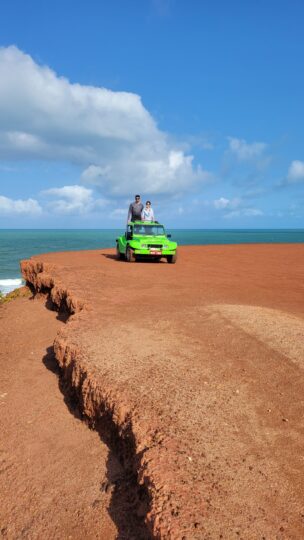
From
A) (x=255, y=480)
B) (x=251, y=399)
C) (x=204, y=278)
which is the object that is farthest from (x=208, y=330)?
(x=204, y=278)

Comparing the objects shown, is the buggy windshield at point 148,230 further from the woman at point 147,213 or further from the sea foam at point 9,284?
the sea foam at point 9,284

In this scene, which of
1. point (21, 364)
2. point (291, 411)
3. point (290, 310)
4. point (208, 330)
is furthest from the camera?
point (290, 310)

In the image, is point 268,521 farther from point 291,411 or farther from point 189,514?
point 291,411

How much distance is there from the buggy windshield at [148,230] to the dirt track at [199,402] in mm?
7572

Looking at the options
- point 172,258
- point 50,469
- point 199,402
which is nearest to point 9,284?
point 172,258

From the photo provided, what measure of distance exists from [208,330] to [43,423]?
2962 millimetres

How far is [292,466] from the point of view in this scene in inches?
122

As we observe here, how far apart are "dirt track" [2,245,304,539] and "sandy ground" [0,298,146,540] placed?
272mm

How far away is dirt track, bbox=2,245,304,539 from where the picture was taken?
273 cm

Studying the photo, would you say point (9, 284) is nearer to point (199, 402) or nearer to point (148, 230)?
point (148, 230)

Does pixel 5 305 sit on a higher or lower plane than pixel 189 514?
lower

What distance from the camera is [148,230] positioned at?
52.4 ft

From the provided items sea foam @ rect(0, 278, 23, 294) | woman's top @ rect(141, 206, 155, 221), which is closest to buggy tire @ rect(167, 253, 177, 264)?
woman's top @ rect(141, 206, 155, 221)

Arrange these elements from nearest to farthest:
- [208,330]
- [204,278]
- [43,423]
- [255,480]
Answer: [255,480]
[43,423]
[208,330]
[204,278]
